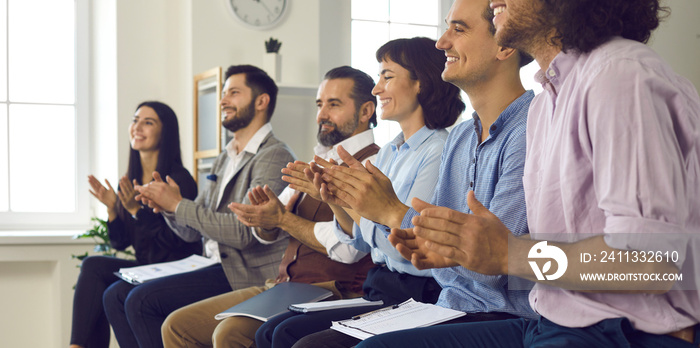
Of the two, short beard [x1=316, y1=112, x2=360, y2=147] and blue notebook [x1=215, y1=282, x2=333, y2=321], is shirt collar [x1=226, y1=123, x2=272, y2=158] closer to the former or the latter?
short beard [x1=316, y1=112, x2=360, y2=147]

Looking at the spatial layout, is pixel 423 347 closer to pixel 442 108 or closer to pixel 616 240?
pixel 616 240

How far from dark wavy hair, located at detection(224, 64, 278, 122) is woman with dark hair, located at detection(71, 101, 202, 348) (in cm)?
47

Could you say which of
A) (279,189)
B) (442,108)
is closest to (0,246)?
(279,189)

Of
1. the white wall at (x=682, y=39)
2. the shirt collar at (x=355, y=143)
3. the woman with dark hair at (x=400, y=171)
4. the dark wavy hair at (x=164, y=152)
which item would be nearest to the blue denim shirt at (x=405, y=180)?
the woman with dark hair at (x=400, y=171)

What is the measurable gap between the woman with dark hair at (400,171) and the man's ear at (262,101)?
0.89 m

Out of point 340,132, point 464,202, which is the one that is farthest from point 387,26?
point 464,202

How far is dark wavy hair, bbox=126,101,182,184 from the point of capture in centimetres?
322

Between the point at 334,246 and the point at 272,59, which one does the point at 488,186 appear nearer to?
the point at 334,246

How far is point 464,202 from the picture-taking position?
5.24 ft

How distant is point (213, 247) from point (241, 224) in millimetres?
350

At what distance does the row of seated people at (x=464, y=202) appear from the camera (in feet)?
3.11

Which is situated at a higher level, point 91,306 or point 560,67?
point 560,67

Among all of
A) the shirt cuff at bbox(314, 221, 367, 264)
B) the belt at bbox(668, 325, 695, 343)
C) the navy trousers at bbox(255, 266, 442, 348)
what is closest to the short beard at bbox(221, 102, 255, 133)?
the shirt cuff at bbox(314, 221, 367, 264)

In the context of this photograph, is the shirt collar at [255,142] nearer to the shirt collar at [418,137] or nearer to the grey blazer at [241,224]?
the grey blazer at [241,224]
